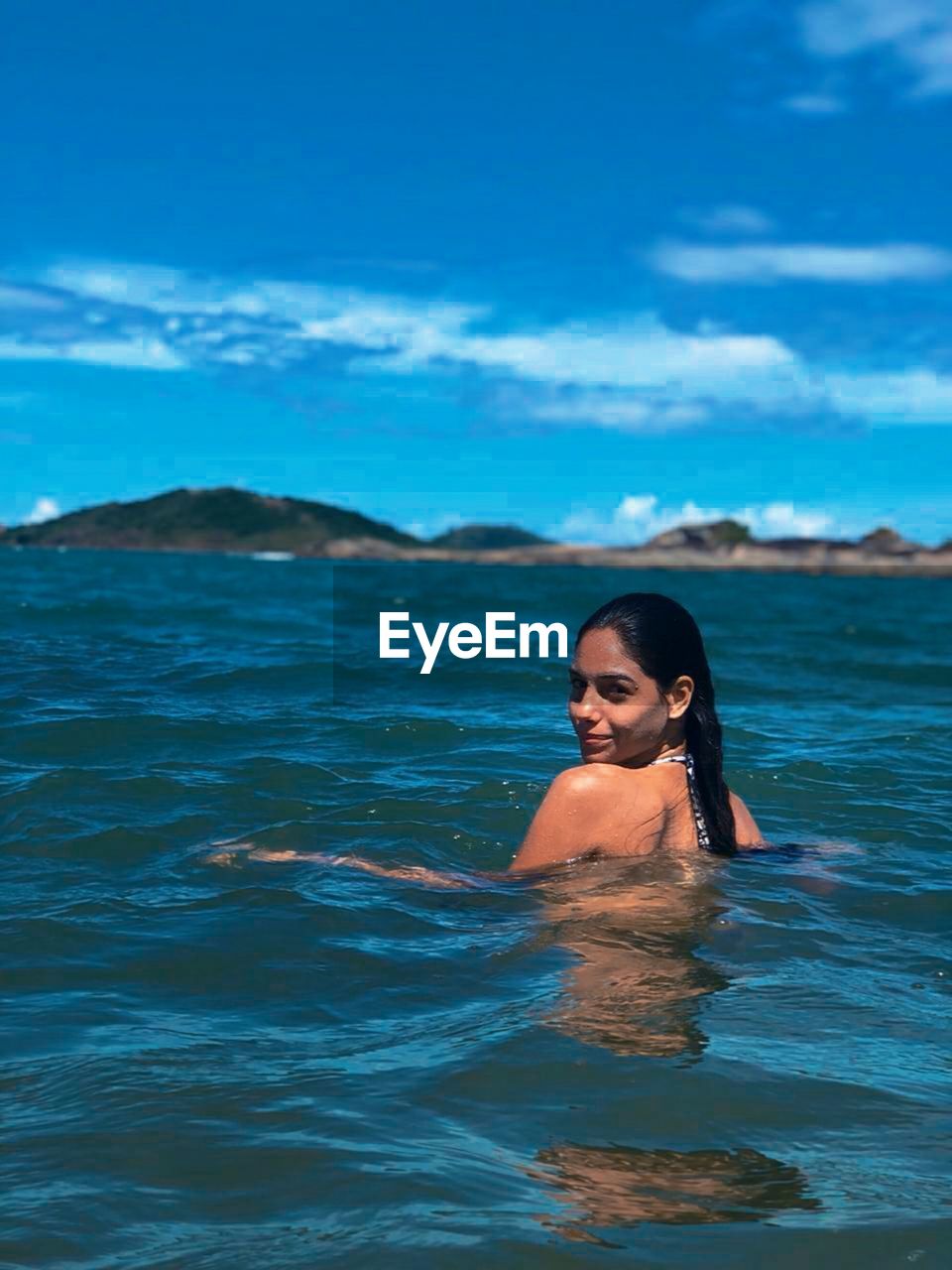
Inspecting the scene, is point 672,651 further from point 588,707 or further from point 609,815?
point 609,815

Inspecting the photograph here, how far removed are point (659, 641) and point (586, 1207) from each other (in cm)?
248

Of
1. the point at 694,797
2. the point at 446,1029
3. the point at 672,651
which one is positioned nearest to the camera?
the point at 446,1029

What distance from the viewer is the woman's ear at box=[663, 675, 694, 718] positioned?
499 cm

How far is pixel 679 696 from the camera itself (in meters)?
5.02

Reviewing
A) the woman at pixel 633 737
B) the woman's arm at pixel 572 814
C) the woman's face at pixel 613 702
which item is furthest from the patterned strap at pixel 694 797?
the woman's arm at pixel 572 814

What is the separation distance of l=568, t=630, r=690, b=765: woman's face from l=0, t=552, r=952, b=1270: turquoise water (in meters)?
0.45

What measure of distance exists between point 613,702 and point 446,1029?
5.07ft

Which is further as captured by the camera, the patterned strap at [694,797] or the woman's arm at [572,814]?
the patterned strap at [694,797]

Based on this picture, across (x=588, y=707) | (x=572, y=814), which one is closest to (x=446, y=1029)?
(x=572, y=814)

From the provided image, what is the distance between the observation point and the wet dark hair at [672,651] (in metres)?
4.91

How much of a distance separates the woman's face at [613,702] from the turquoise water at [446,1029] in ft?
1.49

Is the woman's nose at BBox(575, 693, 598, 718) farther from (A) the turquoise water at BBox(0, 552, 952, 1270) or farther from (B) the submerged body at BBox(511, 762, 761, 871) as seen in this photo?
(A) the turquoise water at BBox(0, 552, 952, 1270)

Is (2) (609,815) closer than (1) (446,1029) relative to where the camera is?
No

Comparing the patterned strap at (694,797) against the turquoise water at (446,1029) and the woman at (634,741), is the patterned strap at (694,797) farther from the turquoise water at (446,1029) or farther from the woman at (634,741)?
the turquoise water at (446,1029)
